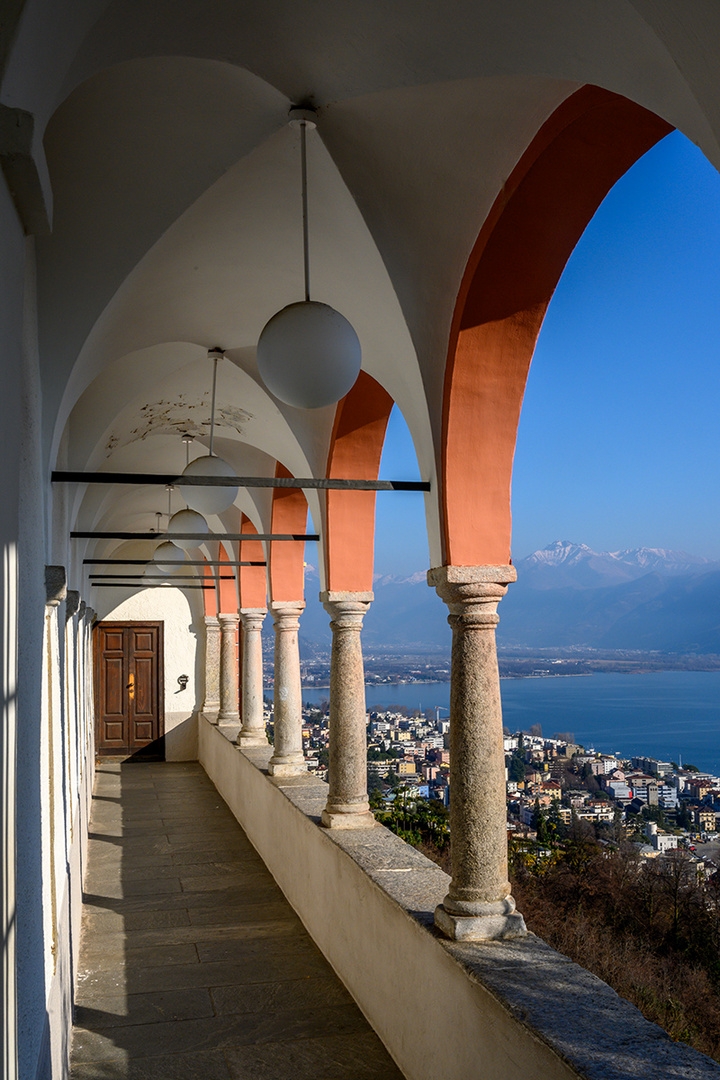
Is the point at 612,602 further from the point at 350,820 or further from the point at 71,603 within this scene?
the point at 71,603

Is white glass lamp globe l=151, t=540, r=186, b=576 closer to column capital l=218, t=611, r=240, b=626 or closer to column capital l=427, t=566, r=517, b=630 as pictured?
column capital l=218, t=611, r=240, b=626

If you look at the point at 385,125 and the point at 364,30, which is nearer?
the point at 364,30

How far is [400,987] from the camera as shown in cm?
436

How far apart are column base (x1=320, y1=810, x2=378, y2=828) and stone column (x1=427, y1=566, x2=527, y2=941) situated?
6.73 ft

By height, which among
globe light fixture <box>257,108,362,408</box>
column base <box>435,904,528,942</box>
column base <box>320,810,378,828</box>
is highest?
globe light fixture <box>257,108,362,408</box>

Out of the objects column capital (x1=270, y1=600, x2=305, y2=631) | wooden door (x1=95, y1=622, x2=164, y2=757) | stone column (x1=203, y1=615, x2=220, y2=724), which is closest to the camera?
column capital (x1=270, y1=600, x2=305, y2=631)

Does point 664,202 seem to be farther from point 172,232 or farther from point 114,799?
point 114,799

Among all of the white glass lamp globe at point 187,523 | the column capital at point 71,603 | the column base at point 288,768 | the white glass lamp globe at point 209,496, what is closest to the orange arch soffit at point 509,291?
the white glass lamp globe at point 209,496

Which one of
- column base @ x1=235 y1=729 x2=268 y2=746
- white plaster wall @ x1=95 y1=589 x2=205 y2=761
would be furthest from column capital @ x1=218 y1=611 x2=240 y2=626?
column base @ x1=235 y1=729 x2=268 y2=746

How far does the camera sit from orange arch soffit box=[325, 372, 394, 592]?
20.7 ft

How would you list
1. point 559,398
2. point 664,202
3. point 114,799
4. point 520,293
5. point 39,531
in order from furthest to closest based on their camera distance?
point 559,398 → point 114,799 → point 664,202 → point 520,293 → point 39,531

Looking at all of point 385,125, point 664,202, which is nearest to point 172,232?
point 385,125

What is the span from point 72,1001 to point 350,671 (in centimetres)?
265

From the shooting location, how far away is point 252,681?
11570mm
